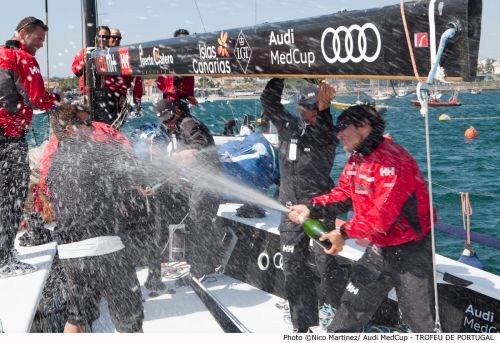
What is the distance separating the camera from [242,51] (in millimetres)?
3062

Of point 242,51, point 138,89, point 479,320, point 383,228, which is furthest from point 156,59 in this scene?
point 479,320

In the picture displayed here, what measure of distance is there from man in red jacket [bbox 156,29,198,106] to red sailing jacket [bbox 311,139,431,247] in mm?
3484

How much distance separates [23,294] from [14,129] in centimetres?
123

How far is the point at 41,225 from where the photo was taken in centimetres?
455

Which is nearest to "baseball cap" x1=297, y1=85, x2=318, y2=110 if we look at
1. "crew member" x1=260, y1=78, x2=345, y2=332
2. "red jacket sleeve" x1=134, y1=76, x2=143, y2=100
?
"crew member" x1=260, y1=78, x2=345, y2=332

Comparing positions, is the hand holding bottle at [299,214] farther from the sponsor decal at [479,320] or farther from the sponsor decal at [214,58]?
the sponsor decal at [479,320]

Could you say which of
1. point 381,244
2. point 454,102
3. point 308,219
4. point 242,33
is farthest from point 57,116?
point 454,102

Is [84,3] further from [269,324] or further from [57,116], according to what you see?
[269,324]

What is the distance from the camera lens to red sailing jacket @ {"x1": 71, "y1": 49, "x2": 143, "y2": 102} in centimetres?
598

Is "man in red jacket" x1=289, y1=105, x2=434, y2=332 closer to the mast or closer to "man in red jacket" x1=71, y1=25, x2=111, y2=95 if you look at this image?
the mast

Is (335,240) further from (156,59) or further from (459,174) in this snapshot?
(459,174)

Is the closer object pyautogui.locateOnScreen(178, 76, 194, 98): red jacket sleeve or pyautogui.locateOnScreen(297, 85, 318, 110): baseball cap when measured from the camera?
pyautogui.locateOnScreen(297, 85, 318, 110): baseball cap

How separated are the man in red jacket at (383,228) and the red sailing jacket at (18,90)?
7.26 feet

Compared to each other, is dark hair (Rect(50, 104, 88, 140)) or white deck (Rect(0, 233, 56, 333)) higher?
dark hair (Rect(50, 104, 88, 140))
